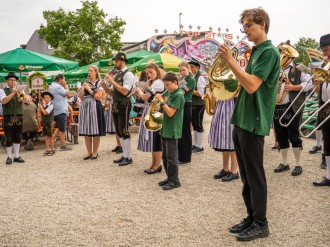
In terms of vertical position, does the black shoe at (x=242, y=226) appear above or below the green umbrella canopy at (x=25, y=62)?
below

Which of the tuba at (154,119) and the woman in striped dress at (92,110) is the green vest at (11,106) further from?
the tuba at (154,119)

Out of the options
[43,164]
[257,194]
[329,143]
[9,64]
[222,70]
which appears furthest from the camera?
[9,64]

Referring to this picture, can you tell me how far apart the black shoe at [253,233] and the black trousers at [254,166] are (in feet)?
0.20

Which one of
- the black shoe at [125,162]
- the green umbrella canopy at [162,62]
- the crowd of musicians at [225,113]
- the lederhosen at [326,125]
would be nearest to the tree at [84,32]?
the green umbrella canopy at [162,62]

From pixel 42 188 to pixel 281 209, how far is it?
326 cm

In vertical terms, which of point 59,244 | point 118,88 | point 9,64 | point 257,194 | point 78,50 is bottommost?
point 59,244

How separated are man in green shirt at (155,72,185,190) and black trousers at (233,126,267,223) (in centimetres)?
174

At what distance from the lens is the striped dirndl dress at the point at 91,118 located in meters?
7.05

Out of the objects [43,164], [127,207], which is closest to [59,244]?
[127,207]

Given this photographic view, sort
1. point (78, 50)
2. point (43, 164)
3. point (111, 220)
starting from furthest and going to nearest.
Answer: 1. point (78, 50)
2. point (43, 164)
3. point (111, 220)

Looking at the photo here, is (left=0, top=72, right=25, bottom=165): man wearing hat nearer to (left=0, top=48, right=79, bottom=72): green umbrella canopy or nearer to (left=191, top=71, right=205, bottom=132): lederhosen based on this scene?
(left=0, top=48, right=79, bottom=72): green umbrella canopy

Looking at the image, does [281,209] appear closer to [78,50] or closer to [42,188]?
[42,188]

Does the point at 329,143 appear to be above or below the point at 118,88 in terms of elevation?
below

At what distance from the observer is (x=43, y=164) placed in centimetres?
695
